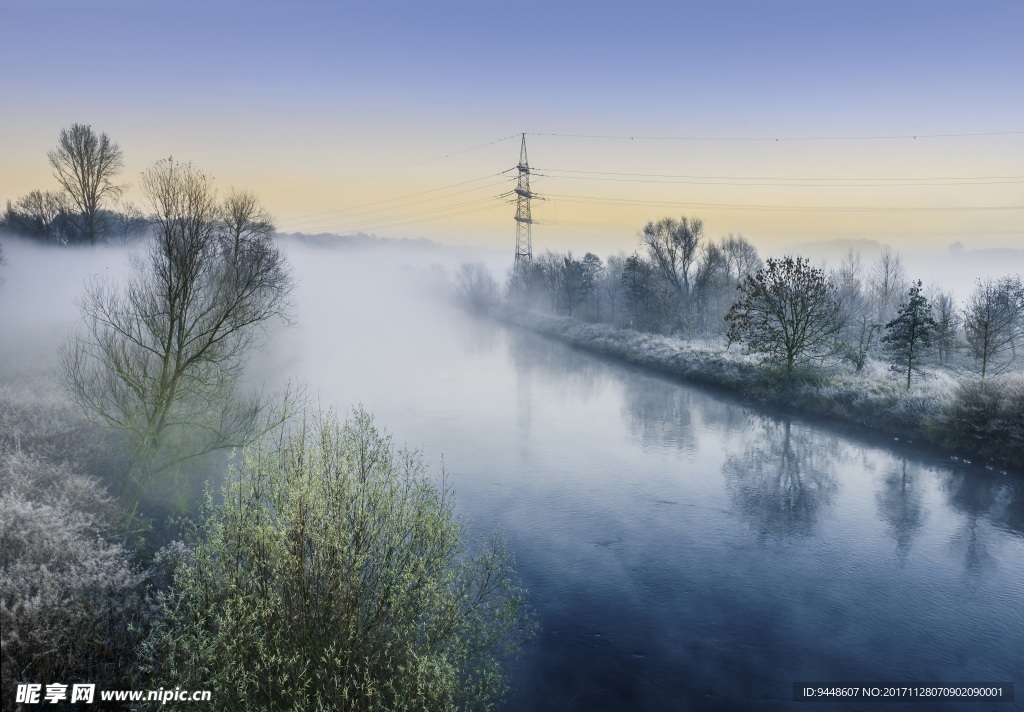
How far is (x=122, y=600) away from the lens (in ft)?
33.1

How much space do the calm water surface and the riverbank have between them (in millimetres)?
1129

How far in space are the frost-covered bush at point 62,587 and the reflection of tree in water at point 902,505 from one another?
1592cm

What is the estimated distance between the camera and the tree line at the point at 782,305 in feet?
90.5

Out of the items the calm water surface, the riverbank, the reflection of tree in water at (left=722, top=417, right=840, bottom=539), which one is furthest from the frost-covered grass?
the riverbank

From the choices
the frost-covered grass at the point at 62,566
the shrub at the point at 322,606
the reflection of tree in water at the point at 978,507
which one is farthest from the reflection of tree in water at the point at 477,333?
the shrub at the point at 322,606

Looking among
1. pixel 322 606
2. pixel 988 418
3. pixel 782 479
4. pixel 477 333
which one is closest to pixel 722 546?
pixel 782 479

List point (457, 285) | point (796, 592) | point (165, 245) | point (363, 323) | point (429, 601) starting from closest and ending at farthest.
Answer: point (429, 601)
point (796, 592)
point (165, 245)
point (363, 323)
point (457, 285)

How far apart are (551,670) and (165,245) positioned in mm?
12849

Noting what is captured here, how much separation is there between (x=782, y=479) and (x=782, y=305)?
11.7m

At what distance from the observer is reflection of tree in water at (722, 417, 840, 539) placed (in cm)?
1616

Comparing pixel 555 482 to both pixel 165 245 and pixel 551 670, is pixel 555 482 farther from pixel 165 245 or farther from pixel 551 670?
pixel 165 245

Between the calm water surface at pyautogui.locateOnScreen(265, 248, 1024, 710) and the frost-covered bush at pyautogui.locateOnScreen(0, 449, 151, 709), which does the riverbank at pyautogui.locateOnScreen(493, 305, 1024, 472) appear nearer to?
the calm water surface at pyautogui.locateOnScreen(265, 248, 1024, 710)

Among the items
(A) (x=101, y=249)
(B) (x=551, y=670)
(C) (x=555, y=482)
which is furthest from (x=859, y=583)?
(A) (x=101, y=249)

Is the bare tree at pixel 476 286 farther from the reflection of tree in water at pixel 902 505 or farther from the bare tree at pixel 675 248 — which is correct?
the reflection of tree in water at pixel 902 505
